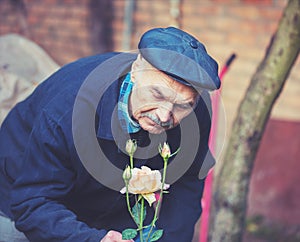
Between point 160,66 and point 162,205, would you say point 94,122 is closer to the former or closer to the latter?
point 160,66

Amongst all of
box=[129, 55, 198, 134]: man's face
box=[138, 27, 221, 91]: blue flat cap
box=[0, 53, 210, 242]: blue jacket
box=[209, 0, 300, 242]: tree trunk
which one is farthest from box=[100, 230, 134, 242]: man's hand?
box=[209, 0, 300, 242]: tree trunk

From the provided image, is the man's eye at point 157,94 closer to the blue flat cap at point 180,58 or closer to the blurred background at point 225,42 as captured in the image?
the blue flat cap at point 180,58

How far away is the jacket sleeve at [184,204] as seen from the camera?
2.58 metres

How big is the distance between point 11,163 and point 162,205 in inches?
25.0

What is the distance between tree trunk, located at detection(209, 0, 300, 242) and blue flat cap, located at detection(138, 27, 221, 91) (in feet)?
3.17

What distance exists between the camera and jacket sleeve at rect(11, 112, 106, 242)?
6.98 feet

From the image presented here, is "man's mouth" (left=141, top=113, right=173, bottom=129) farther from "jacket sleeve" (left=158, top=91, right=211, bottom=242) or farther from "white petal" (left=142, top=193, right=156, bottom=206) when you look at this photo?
"jacket sleeve" (left=158, top=91, right=211, bottom=242)

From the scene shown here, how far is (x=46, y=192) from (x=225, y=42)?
3215 mm

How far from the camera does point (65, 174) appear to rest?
2197mm

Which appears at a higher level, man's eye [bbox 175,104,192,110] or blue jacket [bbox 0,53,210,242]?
man's eye [bbox 175,104,192,110]

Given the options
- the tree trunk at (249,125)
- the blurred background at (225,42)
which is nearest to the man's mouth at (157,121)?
the tree trunk at (249,125)

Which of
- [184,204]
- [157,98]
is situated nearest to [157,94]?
[157,98]

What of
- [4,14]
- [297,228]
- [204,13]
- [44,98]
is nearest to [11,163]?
[44,98]

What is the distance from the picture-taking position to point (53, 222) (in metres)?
2.12
